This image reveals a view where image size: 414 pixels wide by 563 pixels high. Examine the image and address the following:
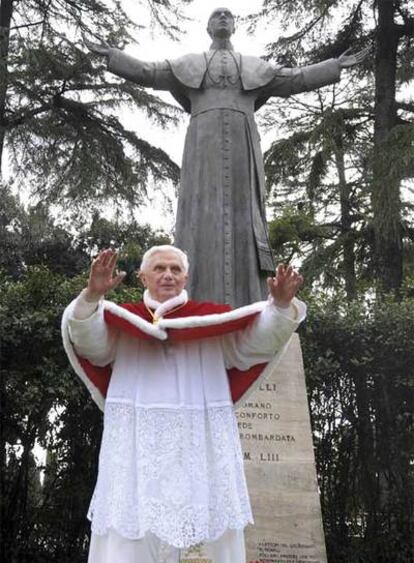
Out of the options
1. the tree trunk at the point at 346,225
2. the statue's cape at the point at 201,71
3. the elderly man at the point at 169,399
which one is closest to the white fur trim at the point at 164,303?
the elderly man at the point at 169,399

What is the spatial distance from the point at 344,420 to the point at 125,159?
672 centimetres

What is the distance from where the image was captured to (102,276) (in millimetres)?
2508

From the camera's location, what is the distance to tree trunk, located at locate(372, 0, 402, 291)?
34.4 feet

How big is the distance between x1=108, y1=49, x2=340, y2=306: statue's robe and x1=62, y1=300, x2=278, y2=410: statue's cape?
7.79ft

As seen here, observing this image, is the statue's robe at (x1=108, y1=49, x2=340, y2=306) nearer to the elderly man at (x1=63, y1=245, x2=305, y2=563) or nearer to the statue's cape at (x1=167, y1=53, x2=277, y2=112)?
the statue's cape at (x1=167, y1=53, x2=277, y2=112)

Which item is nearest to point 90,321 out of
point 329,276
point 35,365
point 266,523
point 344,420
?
point 266,523

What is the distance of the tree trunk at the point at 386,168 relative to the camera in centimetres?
1049

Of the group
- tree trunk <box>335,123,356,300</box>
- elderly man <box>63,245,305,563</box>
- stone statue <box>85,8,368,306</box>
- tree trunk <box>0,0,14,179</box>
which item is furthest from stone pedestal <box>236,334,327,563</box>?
tree trunk <box>0,0,14,179</box>

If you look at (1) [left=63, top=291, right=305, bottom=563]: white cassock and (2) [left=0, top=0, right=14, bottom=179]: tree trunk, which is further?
(2) [left=0, top=0, right=14, bottom=179]: tree trunk

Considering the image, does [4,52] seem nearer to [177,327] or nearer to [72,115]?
[72,115]

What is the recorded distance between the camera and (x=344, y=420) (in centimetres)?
727

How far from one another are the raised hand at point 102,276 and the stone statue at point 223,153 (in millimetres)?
2713

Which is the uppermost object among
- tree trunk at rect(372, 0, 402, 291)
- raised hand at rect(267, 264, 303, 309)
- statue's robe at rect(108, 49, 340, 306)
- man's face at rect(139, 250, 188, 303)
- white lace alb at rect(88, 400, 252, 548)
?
tree trunk at rect(372, 0, 402, 291)

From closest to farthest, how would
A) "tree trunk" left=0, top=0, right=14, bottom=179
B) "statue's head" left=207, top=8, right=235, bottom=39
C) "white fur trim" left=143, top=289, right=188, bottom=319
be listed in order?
"white fur trim" left=143, top=289, right=188, bottom=319 < "statue's head" left=207, top=8, right=235, bottom=39 < "tree trunk" left=0, top=0, right=14, bottom=179
